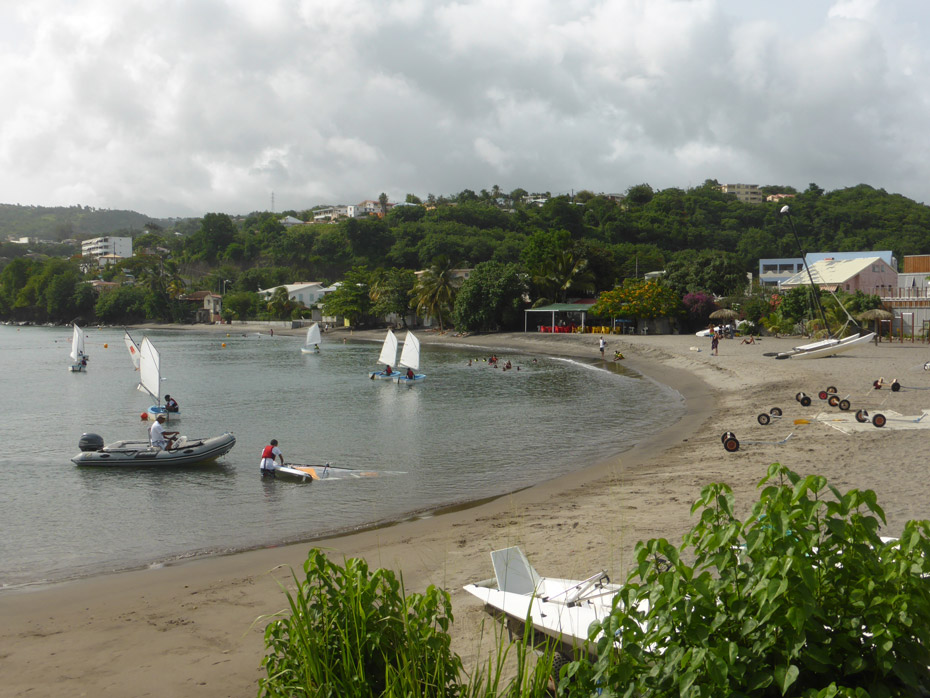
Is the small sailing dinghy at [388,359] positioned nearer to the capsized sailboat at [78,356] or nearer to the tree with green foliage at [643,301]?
the capsized sailboat at [78,356]

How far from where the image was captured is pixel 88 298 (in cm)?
13888

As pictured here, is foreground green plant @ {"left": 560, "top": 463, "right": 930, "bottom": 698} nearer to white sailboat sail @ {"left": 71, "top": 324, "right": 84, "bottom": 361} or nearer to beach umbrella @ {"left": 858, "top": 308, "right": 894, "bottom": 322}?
beach umbrella @ {"left": 858, "top": 308, "right": 894, "bottom": 322}

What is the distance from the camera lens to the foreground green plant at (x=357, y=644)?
12.4ft

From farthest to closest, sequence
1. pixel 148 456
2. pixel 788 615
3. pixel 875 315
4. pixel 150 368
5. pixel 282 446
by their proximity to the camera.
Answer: pixel 875 315 → pixel 150 368 → pixel 282 446 → pixel 148 456 → pixel 788 615

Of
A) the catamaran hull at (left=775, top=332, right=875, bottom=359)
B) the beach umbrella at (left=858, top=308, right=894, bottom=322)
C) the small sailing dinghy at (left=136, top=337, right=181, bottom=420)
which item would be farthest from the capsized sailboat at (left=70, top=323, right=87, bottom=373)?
the beach umbrella at (left=858, top=308, right=894, bottom=322)

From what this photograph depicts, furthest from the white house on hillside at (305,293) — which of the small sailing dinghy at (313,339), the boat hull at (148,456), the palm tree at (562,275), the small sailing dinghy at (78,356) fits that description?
the boat hull at (148,456)

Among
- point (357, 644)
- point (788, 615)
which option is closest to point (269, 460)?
point (357, 644)

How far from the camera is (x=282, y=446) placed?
2436 centimetres

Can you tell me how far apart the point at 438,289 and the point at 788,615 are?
7980 centimetres

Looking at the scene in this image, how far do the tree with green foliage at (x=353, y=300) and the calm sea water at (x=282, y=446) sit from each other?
4408 cm

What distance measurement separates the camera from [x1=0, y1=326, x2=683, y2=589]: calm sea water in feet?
48.3

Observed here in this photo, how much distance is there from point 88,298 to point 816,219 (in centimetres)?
13534

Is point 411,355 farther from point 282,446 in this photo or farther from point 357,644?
point 357,644

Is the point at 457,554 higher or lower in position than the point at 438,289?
lower
